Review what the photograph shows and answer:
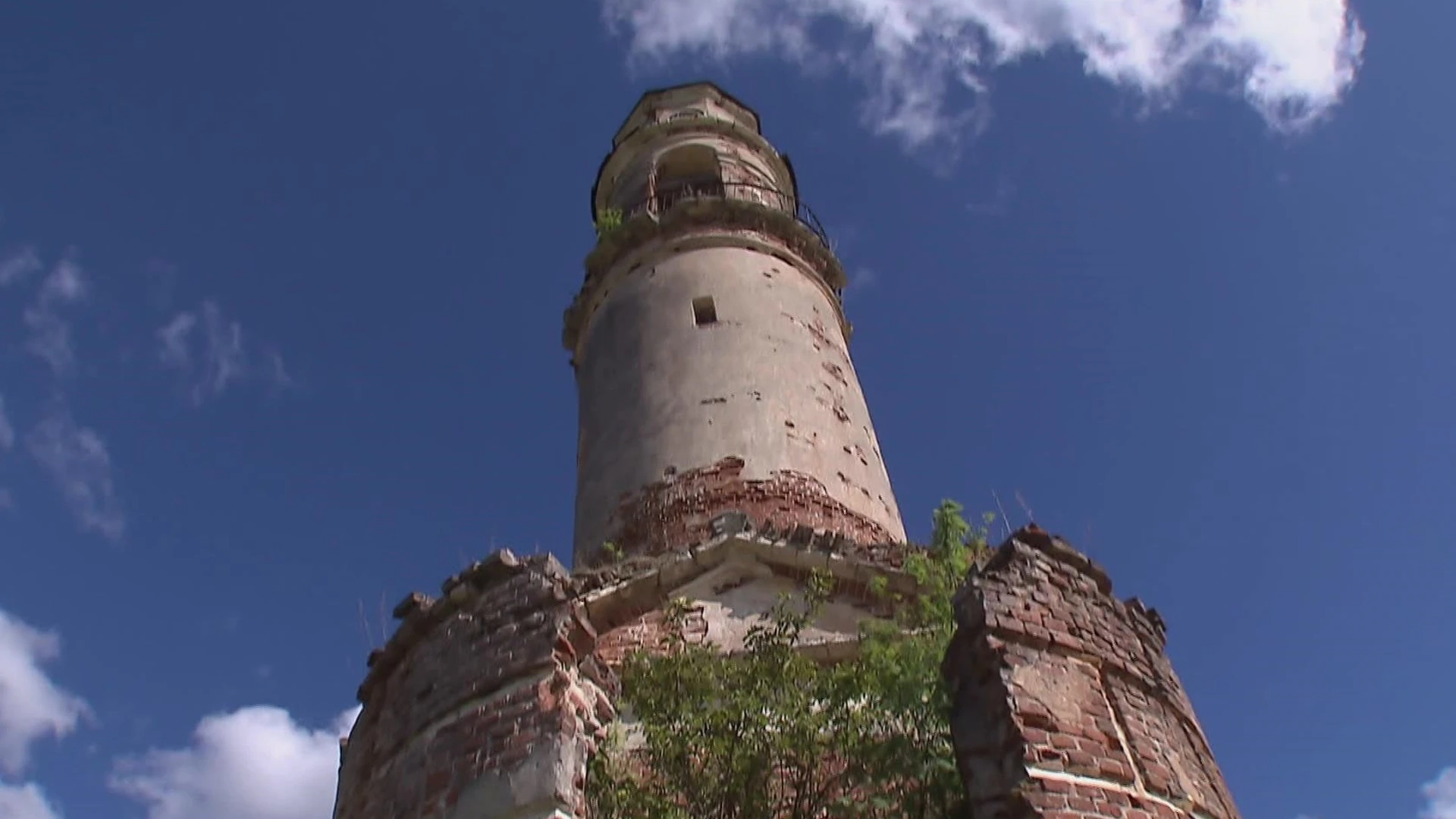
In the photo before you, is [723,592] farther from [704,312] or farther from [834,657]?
[704,312]

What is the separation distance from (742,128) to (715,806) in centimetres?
1055

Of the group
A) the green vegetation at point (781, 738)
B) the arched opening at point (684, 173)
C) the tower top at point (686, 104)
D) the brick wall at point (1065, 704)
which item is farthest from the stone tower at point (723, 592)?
the tower top at point (686, 104)

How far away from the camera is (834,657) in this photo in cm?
615

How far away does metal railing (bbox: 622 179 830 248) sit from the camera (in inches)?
475

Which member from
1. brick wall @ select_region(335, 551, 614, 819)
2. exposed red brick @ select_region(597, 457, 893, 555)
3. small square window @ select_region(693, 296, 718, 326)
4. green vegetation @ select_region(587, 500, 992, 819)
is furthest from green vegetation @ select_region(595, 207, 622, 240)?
green vegetation @ select_region(587, 500, 992, 819)

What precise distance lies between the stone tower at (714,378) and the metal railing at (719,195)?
0.03 m

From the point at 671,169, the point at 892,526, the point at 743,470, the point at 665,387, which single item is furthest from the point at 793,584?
the point at 671,169

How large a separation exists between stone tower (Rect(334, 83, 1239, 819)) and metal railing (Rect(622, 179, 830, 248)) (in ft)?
1.54

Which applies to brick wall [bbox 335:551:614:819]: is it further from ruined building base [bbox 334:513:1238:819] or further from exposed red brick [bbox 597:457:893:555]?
exposed red brick [bbox 597:457:893:555]

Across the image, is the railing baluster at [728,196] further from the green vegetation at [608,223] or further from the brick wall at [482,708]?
the brick wall at [482,708]

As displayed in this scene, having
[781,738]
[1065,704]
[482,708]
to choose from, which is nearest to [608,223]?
[482,708]

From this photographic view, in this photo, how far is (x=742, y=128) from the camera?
553 inches

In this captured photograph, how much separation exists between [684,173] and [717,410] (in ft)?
19.5

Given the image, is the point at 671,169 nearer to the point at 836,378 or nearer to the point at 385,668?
the point at 836,378
